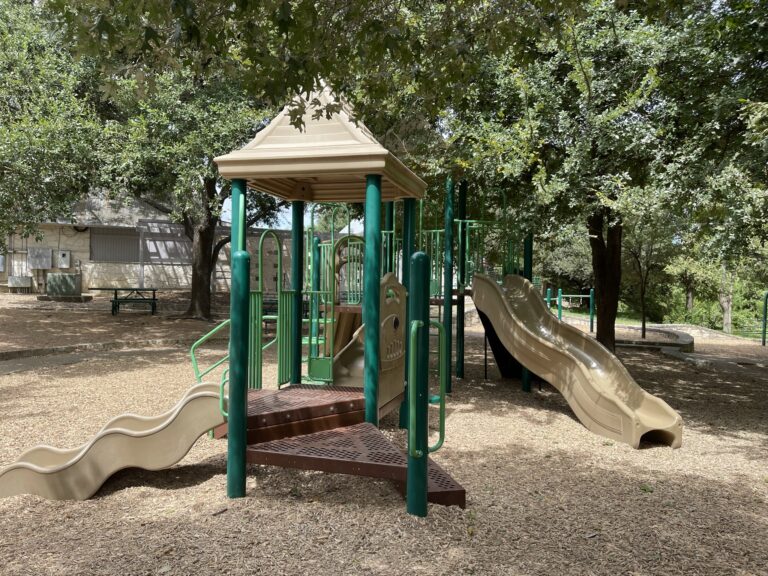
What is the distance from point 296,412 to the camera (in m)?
4.47

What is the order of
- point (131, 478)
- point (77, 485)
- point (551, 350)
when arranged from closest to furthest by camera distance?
point (77, 485), point (131, 478), point (551, 350)

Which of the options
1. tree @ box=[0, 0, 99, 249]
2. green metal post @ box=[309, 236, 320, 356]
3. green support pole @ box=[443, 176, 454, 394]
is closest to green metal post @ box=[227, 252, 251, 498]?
green metal post @ box=[309, 236, 320, 356]

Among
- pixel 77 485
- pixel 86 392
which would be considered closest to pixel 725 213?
pixel 77 485

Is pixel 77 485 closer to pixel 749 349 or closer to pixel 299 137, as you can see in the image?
pixel 299 137

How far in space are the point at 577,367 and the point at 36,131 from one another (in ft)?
34.7

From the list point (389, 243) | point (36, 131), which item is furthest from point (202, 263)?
point (389, 243)

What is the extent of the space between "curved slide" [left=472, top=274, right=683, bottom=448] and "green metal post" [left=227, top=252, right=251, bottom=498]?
4049mm

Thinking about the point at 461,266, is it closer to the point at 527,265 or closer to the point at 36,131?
the point at 527,265

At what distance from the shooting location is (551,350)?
737 centimetres

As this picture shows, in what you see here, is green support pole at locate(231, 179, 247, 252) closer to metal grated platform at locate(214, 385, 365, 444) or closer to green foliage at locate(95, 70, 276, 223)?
metal grated platform at locate(214, 385, 365, 444)

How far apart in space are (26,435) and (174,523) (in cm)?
311

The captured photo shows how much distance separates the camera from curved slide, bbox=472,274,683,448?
6.19m

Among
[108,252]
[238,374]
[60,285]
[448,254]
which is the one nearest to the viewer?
[238,374]

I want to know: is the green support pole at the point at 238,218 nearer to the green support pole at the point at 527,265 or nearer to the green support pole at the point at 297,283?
the green support pole at the point at 297,283
